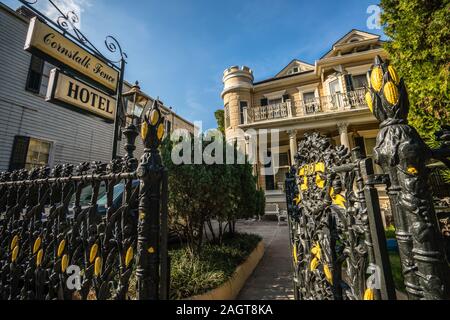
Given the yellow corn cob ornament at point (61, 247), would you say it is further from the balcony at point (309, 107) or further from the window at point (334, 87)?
the window at point (334, 87)

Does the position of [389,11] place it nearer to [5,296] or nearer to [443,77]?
[443,77]

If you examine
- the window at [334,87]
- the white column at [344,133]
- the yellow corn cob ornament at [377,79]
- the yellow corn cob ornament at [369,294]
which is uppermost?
the window at [334,87]

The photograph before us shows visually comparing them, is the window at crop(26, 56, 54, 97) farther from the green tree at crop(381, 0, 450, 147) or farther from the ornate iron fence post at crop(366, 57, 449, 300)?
the green tree at crop(381, 0, 450, 147)

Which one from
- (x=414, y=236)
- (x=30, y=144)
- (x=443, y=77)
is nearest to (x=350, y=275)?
(x=414, y=236)

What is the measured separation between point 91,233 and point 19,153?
31.4 ft

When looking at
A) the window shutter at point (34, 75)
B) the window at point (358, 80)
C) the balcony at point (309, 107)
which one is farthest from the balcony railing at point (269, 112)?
the window shutter at point (34, 75)

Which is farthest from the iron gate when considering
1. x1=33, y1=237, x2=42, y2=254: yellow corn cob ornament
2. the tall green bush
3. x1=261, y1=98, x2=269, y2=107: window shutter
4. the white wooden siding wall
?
x1=261, y1=98, x2=269, y2=107: window shutter

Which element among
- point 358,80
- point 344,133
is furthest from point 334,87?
point 344,133

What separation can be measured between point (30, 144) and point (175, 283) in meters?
9.54

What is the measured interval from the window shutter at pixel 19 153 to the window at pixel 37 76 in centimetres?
218

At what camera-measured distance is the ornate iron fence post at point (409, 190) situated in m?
0.82

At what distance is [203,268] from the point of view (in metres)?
3.37

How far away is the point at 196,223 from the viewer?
398 centimetres

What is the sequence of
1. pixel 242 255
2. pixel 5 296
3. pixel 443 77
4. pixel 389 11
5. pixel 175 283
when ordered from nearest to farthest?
pixel 5 296, pixel 175 283, pixel 443 77, pixel 242 255, pixel 389 11
